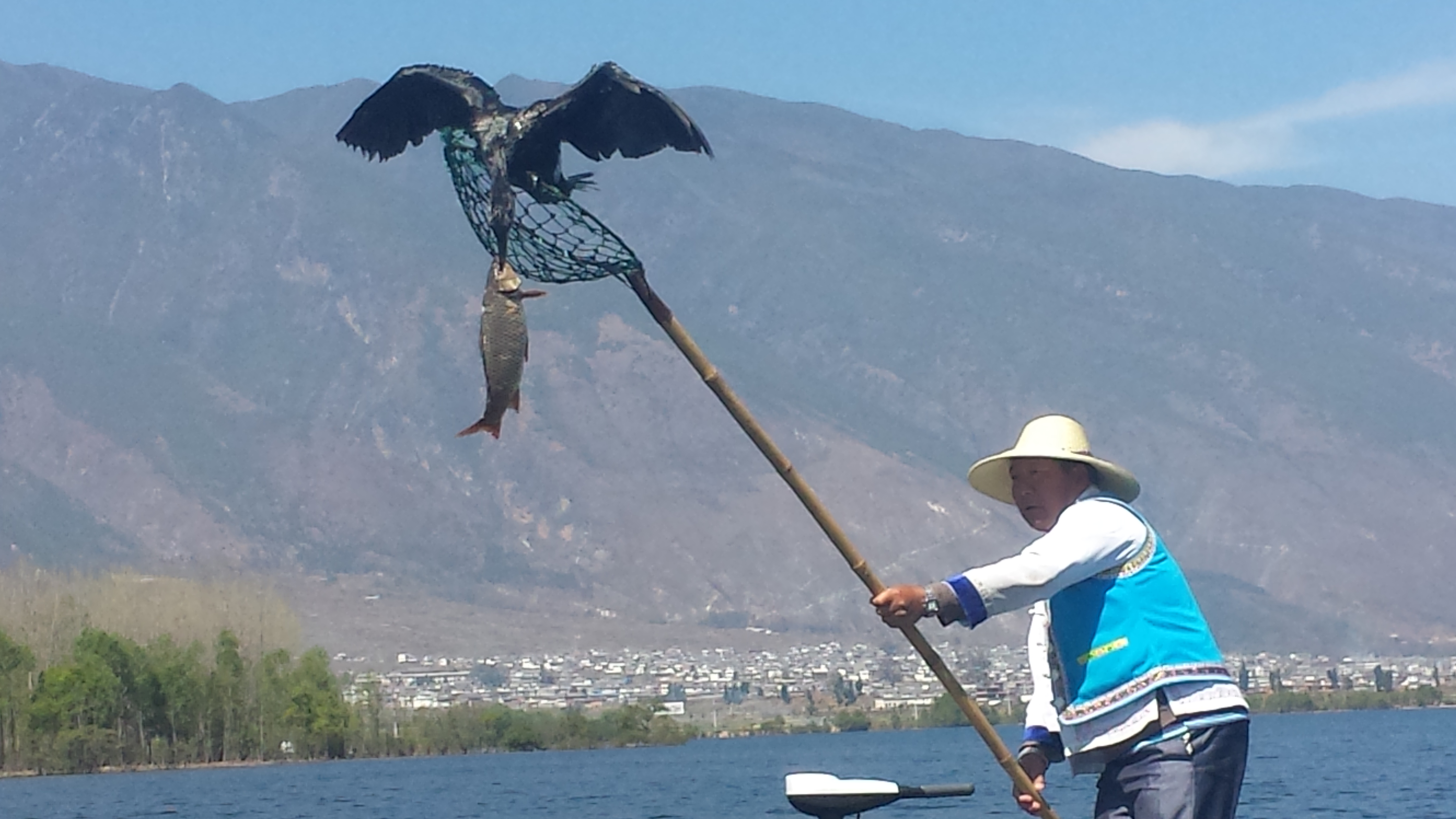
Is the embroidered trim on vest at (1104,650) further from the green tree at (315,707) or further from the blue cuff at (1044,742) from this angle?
the green tree at (315,707)

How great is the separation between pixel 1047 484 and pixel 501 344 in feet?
5.37

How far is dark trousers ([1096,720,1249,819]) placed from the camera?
6.04 metres

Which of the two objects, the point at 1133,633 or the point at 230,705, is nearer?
the point at 1133,633

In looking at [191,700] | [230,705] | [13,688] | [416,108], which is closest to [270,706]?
[230,705]

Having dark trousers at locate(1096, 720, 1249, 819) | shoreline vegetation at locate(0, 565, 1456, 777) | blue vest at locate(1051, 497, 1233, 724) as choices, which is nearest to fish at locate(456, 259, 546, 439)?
blue vest at locate(1051, 497, 1233, 724)

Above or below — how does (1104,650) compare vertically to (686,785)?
below

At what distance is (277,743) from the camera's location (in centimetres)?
10006

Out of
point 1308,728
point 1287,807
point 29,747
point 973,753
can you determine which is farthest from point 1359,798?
point 1308,728

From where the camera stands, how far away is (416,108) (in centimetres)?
690

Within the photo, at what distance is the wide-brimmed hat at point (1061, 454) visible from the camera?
20.7 feet

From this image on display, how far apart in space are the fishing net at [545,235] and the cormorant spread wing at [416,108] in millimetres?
84

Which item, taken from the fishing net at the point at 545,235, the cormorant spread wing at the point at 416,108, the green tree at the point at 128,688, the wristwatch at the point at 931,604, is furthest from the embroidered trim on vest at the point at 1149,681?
the green tree at the point at 128,688

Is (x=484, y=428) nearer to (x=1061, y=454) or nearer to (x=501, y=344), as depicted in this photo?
(x=501, y=344)

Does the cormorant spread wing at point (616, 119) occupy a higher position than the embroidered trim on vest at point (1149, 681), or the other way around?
the cormorant spread wing at point (616, 119)
